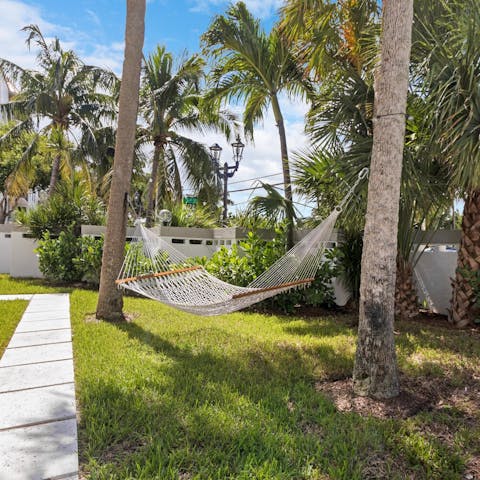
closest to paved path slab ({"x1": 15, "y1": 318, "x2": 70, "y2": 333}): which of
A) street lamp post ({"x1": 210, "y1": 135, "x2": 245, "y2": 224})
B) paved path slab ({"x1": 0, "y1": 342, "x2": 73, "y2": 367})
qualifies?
paved path slab ({"x1": 0, "y1": 342, "x2": 73, "y2": 367})

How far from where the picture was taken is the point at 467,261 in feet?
14.4

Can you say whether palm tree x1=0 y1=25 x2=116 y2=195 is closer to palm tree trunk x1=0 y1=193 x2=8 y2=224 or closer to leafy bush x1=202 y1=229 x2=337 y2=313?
leafy bush x1=202 y1=229 x2=337 y2=313

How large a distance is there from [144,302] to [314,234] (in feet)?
10.9

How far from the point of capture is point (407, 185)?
392 cm

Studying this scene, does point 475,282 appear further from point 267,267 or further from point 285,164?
point 285,164

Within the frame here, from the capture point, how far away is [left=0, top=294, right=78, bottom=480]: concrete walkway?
5.64ft

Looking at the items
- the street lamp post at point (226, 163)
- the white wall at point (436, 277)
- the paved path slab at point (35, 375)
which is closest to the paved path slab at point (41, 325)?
the paved path slab at point (35, 375)

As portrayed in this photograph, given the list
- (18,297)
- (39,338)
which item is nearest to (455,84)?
(39,338)

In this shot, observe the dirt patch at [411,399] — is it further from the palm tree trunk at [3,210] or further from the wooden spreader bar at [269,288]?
the palm tree trunk at [3,210]

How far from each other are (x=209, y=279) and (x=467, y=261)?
9.60 ft

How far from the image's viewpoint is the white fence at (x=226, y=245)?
5410 mm

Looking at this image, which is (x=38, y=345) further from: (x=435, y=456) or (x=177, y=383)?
(x=435, y=456)

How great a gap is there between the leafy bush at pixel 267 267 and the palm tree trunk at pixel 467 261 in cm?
150

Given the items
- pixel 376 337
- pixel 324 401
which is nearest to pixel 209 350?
pixel 324 401
